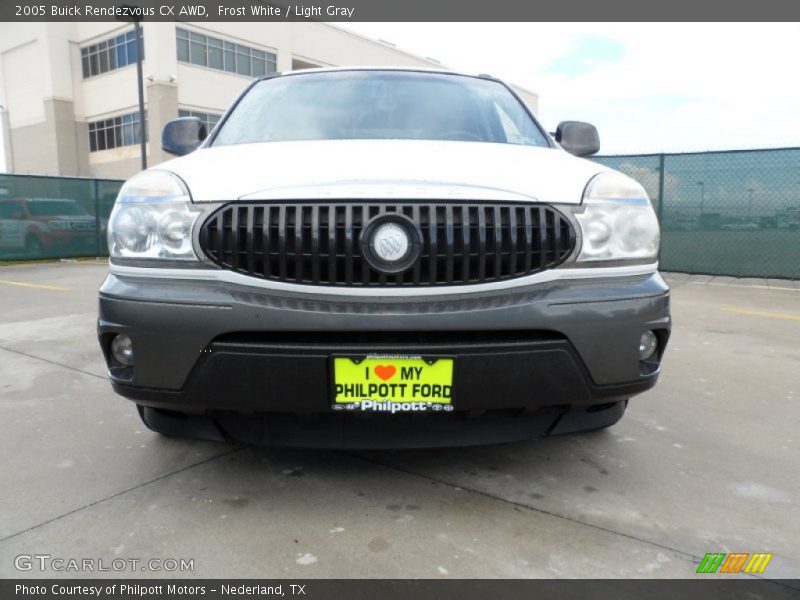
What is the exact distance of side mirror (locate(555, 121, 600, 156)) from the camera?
129 inches

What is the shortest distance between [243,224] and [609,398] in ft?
4.44

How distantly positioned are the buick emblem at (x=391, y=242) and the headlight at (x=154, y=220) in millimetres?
590

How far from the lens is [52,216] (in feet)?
42.0

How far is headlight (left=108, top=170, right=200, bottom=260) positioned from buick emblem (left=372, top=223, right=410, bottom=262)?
2.01 ft

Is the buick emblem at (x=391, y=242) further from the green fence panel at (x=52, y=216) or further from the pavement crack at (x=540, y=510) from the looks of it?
the green fence panel at (x=52, y=216)

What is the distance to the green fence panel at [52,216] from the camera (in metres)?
12.3

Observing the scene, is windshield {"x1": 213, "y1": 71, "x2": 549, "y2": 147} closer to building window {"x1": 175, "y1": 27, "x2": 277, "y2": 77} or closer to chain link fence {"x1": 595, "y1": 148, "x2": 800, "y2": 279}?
chain link fence {"x1": 595, "y1": 148, "x2": 800, "y2": 279}

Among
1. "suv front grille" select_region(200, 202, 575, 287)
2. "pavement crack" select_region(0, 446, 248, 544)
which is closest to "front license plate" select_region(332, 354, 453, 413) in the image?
"suv front grille" select_region(200, 202, 575, 287)

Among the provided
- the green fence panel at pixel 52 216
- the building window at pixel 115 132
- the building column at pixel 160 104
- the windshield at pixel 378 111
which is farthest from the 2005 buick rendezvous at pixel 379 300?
the building window at pixel 115 132

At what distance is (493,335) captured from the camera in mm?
1899

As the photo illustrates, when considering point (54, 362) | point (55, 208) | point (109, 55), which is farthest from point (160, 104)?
point (54, 362)
